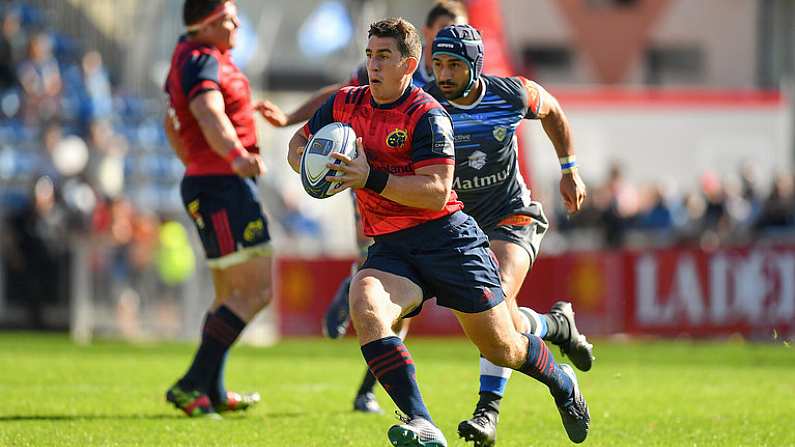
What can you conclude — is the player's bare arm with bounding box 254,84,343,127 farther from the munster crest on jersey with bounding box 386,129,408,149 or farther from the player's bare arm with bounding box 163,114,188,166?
the munster crest on jersey with bounding box 386,129,408,149

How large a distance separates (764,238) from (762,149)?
30.6ft

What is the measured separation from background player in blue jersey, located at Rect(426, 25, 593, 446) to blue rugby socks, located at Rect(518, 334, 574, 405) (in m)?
0.37

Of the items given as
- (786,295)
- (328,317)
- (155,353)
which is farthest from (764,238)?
(328,317)

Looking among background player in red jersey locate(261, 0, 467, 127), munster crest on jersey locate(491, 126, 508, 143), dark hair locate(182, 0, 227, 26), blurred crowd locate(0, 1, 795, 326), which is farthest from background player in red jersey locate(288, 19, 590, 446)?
blurred crowd locate(0, 1, 795, 326)

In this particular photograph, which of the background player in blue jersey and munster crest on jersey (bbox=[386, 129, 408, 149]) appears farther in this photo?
the background player in blue jersey

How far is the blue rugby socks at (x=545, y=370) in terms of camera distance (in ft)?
23.2

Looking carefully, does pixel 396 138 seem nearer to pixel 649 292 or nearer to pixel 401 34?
pixel 401 34

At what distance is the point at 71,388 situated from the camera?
1062cm

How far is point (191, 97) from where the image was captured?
8.80 metres

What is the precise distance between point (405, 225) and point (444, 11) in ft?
8.73

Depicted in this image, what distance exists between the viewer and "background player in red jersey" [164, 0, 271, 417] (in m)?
8.83

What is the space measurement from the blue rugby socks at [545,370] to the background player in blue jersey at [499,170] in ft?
1.23

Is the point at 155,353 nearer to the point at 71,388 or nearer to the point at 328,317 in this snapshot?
the point at 71,388

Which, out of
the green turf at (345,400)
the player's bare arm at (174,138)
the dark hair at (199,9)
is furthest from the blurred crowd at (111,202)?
the dark hair at (199,9)
